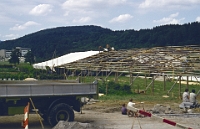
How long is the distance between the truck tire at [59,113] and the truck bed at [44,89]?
515 mm

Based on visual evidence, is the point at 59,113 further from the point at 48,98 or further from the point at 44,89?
the point at 44,89

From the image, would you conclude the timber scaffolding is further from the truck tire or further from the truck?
the truck tire

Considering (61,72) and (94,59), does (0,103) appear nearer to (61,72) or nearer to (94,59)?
(94,59)

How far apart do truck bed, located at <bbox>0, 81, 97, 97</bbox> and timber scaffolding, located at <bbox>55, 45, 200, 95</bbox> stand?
14456mm

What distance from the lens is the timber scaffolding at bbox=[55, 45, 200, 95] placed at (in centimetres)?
3127

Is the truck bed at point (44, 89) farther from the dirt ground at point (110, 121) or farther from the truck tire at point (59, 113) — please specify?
the dirt ground at point (110, 121)

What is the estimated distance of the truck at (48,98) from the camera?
14.4m

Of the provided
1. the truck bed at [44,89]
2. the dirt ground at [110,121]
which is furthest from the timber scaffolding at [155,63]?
the truck bed at [44,89]

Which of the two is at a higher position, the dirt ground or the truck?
the truck

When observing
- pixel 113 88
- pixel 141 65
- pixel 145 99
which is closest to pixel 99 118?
pixel 145 99

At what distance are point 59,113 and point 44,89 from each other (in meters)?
1.20

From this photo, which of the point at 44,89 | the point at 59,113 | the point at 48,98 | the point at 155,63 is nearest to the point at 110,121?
the point at 59,113

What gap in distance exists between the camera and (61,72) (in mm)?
52125

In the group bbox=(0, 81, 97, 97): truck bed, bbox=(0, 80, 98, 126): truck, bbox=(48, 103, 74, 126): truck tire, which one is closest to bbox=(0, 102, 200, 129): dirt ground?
bbox=(48, 103, 74, 126): truck tire
